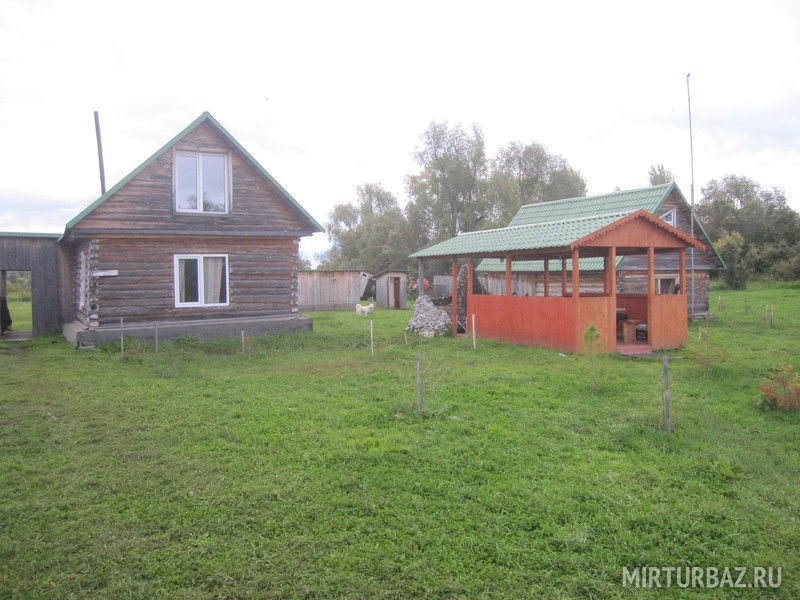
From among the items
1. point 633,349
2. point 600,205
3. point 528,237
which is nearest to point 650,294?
point 633,349

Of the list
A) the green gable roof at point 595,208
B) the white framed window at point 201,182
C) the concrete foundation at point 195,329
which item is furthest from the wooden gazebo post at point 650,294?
the white framed window at point 201,182

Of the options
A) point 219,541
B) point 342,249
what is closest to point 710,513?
point 219,541

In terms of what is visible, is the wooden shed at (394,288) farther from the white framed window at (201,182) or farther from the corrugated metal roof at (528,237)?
the white framed window at (201,182)

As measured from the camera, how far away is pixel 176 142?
1769 centimetres

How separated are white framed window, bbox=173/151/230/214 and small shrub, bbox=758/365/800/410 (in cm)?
1495

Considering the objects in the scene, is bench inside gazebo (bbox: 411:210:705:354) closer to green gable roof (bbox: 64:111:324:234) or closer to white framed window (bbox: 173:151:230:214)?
green gable roof (bbox: 64:111:324:234)

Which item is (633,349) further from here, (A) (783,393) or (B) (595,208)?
(B) (595,208)

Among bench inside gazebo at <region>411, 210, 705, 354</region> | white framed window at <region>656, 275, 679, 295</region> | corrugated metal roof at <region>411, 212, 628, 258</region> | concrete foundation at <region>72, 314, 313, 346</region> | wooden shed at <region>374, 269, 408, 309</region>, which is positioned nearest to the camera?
bench inside gazebo at <region>411, 210, 705, 354</region>

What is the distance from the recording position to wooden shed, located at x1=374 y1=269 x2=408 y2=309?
35938mm

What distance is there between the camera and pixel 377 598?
4.26m

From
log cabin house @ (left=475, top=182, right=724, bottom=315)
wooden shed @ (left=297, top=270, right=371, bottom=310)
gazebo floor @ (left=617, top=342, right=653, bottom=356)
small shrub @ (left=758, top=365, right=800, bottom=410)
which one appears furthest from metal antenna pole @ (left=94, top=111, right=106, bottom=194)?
small shrub @ (left=758, top=365, right=800, bottom=410)

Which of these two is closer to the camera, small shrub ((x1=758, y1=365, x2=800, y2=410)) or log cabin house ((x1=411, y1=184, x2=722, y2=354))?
small shrub ((x1=758, y1=365, x2=800, y2=410))

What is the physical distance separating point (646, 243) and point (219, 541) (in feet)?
46.7

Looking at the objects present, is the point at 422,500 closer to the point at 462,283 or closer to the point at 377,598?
the point at 377,598
